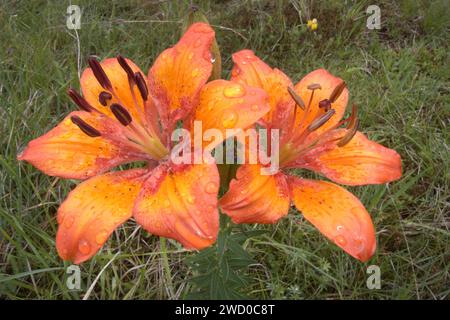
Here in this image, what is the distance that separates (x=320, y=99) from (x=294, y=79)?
1.40m

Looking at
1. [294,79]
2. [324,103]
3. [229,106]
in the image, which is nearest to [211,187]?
[229,106]

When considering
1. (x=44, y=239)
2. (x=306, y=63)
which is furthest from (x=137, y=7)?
(x=44, y=239)

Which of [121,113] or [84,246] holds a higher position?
[121,113]

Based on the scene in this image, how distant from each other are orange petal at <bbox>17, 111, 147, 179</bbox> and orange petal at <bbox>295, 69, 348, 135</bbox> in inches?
17.3

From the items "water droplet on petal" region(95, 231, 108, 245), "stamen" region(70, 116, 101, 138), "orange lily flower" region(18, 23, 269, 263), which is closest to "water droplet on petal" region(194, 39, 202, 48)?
"orange lily flower" region(18, 23, 269, 263)

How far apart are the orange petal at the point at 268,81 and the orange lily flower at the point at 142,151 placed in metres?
0.11

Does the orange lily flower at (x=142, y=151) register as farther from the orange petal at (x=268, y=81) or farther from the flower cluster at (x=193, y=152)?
the orange petal at (x=268, y=81)

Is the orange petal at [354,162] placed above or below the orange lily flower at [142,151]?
below

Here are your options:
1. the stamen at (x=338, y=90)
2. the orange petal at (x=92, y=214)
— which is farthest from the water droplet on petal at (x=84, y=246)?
the stamen at (x=338, y=90)

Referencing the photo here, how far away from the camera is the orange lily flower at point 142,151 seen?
3.11 ft

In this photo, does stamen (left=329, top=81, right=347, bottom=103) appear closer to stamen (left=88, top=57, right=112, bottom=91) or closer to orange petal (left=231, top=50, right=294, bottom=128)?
orange petal (left=231, top=50, right=294, bottom=128)

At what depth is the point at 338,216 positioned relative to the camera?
1054 mm

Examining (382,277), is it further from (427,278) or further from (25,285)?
(25,285)

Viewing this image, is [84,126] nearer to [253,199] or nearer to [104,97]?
[104,97]
